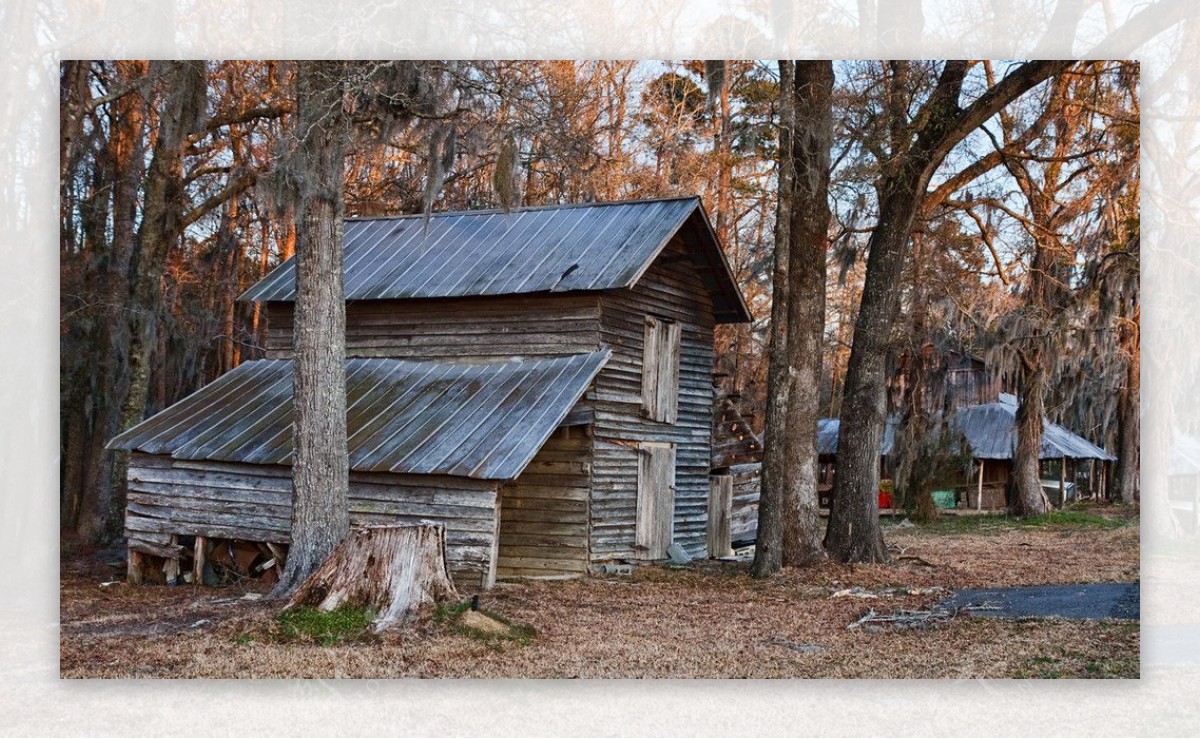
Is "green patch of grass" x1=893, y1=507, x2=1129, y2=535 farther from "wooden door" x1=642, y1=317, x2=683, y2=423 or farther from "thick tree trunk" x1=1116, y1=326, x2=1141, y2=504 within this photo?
"wooden door" x1=642, y1=317, x2=683, y2=423

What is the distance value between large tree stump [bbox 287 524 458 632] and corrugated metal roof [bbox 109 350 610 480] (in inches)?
60.4

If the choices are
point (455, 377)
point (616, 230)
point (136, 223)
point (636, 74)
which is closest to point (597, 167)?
point (616, 230)

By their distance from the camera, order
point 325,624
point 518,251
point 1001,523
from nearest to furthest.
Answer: point 325,624 < point 518,251 < point 1001,523

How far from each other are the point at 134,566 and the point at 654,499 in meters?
5.01

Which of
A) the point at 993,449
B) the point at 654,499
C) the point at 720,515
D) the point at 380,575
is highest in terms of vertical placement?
the point at 993,449

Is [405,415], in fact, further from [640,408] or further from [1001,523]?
[1001,523]

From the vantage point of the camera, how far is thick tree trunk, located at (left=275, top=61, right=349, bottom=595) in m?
8.38

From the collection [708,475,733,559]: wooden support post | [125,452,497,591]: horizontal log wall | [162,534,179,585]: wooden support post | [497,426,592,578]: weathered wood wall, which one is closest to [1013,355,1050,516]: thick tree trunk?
[708,475,733,559]: wooden support post

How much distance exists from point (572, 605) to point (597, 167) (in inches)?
160

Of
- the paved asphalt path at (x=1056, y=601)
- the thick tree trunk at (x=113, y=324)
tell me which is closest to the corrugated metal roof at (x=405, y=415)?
the thick tree trunk at (x=113, y=324)

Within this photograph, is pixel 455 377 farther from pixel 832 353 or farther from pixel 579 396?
pixel 832 353

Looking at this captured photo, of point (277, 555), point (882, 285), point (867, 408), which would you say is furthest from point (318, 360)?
point (867, 408)

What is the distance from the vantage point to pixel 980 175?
9.11 metres

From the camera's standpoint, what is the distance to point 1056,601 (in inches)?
328
